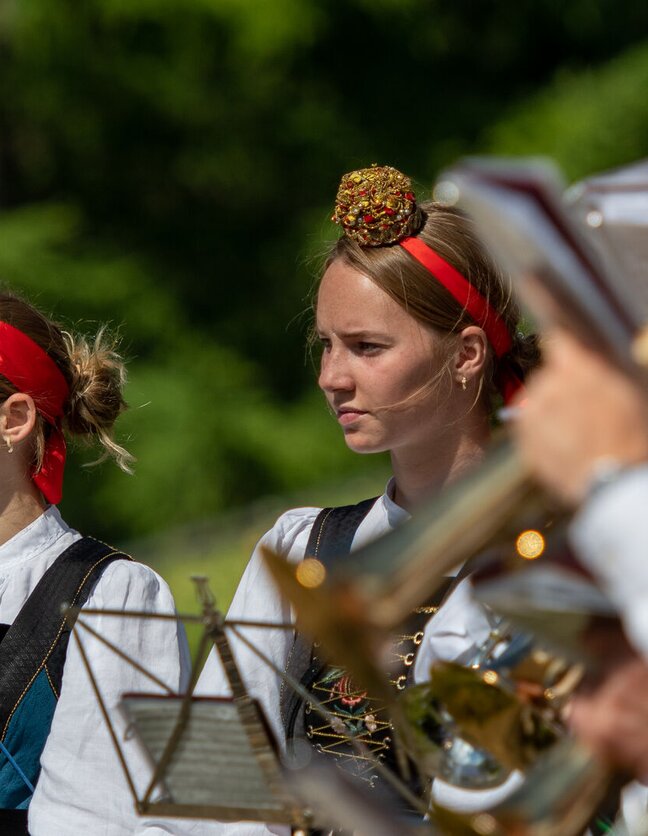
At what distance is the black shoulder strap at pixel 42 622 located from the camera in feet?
6.48

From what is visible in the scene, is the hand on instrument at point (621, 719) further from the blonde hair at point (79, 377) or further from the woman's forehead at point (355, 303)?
the blonde hair at point (79, 377)

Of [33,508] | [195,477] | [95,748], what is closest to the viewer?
[95,748]

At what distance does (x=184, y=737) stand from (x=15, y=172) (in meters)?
7.82

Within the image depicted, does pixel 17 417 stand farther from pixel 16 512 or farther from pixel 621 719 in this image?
pixel 621 719

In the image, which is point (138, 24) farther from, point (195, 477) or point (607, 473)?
point (607, 473)

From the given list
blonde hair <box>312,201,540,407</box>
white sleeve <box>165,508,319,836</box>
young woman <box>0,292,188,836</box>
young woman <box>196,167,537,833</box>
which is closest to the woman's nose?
young woman <box>196,167,537,833</box>

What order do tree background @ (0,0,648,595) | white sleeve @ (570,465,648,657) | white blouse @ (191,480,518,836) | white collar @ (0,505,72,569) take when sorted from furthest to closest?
tree background @ (0,0,648,595) → white collar @ (0,505,72,569) → white blouse @ (191,480,518,836) → white sleeve @ (570,465,648,657)

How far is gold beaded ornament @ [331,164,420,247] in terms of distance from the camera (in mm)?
1954

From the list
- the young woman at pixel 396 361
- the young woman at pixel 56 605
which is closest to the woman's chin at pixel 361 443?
the young woman at pixel 396 361

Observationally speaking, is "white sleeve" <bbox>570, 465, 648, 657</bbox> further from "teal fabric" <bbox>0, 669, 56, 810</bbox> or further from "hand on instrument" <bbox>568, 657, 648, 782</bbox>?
"teal fabric" <bbox>0, 669, 56, 810</bbox>

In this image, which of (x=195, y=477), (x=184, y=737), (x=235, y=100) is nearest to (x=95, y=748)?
(x=184, y=737)

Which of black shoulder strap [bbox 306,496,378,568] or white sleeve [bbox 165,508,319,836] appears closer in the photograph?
white sleeve [bbox 165,508,319,836]

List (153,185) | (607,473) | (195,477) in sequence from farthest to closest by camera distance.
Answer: (153,185), (195,477), (607,473)

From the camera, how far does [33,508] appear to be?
7.21 feet
